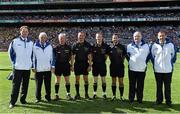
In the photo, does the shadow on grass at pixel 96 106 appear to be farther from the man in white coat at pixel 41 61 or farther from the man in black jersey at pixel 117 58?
→ the man in black jersey at pixel 117 58

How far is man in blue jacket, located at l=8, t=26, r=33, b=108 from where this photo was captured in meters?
10.7

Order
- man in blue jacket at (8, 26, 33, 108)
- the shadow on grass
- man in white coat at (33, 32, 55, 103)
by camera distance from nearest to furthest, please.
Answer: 1. the shadow on grass
2. man in blue jacket at (8, 26, 33, 108)
3. man in white coat at (33, 32, 55, 103)

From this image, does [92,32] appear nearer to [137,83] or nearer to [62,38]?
[62,38]

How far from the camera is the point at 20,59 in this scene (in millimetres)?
10742

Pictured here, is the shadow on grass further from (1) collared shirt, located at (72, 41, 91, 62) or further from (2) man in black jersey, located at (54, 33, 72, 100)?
(1) collared shirt, located at (72, 41, 91, 62)

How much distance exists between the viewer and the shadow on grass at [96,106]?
10141 millimetres

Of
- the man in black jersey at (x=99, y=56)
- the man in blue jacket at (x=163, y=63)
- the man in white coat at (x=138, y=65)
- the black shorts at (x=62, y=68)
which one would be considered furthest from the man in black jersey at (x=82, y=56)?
the man in blue jacket at (x=163, y=63)

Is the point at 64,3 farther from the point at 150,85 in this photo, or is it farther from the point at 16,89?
the point at 16,89

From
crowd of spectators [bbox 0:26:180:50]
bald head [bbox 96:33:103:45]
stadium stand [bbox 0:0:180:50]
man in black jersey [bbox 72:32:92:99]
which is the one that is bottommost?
man in black jersey [bbox 72:32:92:99]

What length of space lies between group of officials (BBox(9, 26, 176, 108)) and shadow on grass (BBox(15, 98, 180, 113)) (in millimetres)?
310

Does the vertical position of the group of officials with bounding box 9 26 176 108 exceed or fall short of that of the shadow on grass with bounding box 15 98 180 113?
it exceeds it

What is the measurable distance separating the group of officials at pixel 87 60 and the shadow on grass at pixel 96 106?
1.02ft

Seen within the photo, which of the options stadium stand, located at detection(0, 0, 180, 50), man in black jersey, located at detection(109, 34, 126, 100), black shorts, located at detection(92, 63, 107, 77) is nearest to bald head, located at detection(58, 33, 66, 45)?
black shorts, located at detection(92, 63, 107, 77)

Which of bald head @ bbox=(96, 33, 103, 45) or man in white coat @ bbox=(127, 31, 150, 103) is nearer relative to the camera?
man in white coat @ bbox=(127, 31, 150, 103)
